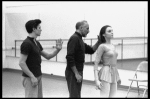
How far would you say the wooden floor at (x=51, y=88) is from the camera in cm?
731

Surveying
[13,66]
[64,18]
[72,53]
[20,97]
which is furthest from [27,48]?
[13,66]

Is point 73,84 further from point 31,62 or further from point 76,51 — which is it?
point 31,62

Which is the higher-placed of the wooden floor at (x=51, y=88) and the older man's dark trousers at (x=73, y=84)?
the older man's dark trousers at (x=73, y=84)

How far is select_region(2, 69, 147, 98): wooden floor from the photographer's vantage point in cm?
A: 731

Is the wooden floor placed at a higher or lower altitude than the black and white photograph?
lower

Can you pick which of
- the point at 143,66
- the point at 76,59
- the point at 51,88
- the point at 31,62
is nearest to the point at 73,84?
the point at 76,59

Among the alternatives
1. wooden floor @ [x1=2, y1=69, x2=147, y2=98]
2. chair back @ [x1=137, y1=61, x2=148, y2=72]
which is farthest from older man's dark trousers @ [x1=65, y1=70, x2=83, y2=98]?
chair back @ [x1=137, y1=61, x2=148, y2=72]

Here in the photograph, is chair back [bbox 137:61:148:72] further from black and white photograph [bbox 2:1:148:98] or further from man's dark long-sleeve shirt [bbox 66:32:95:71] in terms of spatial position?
man's dark long-sleeve shirt [bbox 66:32:95:71]

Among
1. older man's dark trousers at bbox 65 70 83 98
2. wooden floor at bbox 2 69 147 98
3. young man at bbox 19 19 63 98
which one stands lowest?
wooden floor at bbox 2 69 147 98

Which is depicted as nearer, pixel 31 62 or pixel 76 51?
pixel 31 62

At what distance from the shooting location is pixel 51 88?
8266 millimetres

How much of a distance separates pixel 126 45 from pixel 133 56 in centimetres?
39

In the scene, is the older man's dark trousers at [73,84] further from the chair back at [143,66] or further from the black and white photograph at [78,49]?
the chair back at [143,66]

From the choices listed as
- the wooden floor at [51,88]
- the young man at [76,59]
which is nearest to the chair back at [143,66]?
the wooden floor at [51,88]
